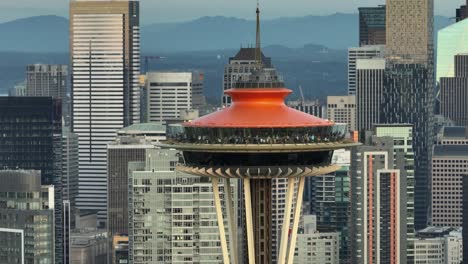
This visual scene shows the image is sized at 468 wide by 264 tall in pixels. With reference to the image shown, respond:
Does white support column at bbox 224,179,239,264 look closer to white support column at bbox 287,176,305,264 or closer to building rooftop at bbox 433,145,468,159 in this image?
white support column at bbox 287,176,305,264

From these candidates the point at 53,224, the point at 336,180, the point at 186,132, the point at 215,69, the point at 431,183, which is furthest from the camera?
the point at 215,69

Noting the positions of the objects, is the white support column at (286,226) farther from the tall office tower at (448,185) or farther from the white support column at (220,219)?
the tall office tower at (448,185)

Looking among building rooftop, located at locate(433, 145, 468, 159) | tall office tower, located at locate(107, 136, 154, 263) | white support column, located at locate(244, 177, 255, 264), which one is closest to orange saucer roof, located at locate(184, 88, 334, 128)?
white support column, located at locate(244, 177, 255, 264)

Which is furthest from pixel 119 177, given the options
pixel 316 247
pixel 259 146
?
pixel 259 146

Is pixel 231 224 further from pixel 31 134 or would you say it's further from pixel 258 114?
pixel 31 134

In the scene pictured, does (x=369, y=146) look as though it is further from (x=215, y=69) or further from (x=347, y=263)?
(x=215, y=69)

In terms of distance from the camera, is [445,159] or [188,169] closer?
[188,169]

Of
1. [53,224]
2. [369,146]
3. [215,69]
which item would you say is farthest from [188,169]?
[215,69]
